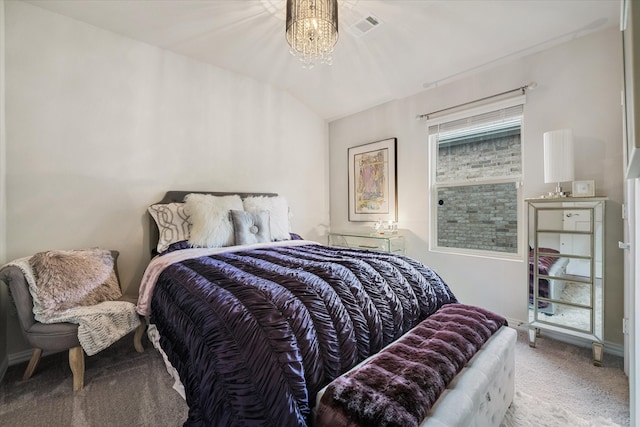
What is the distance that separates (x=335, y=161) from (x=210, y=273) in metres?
3.00

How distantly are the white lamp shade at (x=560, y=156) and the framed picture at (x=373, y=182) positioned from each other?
156 cm

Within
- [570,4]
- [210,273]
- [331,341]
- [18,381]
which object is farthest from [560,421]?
[18,381]

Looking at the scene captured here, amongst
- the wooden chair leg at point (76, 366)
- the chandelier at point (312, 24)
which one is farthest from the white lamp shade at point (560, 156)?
the wooden chair leg at point (76, 366)

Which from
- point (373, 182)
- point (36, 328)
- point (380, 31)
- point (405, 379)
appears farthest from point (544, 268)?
point (36, 328)

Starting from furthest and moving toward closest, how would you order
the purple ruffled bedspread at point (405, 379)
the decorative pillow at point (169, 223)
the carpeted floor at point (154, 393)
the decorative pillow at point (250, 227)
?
the decorative pillow at point (250, 227) < the decorative pillow at point (169, 223) < the carpeted floor at point (154, 393) < the purple ruffled bedspread at point (405, 379)

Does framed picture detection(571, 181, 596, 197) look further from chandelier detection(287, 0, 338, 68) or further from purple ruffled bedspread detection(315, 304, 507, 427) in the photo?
chandelier detection(287, 0, 338, 68)

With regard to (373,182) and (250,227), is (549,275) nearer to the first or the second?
(373,182)

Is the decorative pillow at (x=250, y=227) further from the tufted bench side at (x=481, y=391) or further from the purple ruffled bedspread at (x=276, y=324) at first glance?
the tufted bench side at (x=481, y=391)

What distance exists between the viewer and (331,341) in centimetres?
116

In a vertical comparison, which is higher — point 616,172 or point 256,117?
point 256,117

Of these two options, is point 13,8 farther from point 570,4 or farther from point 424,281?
point 570,4

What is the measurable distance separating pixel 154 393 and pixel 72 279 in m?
0.95

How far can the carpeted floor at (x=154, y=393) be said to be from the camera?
4.91 ft

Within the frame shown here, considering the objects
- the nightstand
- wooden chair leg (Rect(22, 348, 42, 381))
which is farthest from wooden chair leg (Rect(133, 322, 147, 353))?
the nightstand
